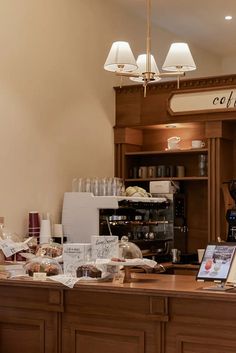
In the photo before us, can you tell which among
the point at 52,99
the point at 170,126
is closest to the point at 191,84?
the point at 170,126

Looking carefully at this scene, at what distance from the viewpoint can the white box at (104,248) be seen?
430cm

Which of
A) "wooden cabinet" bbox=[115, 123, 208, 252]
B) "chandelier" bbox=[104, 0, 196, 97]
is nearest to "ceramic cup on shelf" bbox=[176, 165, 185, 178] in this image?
"wooden cabinet" bbox=[115, 123, 208, 252]

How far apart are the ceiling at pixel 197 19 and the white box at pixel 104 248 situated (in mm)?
4112

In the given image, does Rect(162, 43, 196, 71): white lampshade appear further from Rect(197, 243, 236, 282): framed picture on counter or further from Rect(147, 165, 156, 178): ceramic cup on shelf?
Rect(147, 165, 156, 178): ceramic cup on shelf

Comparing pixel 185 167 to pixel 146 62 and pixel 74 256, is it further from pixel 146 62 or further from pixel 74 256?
pixel 74 256

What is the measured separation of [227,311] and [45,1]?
4002mm

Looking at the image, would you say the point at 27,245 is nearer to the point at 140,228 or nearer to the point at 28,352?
the point at 28,352

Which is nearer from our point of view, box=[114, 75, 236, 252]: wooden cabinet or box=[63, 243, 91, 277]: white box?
box=[63, 243, 91, 277]: white box

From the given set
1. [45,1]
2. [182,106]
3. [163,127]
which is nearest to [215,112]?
[182,106]

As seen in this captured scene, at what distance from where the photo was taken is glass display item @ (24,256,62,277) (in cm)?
439

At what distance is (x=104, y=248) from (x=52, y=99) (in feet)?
8.45

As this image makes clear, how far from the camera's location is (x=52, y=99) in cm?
648

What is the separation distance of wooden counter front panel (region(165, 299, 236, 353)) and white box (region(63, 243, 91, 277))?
788mm

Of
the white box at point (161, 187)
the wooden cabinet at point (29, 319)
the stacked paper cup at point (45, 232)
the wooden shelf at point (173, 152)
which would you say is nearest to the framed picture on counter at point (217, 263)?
the wooden cabinet at point (29, 319)
